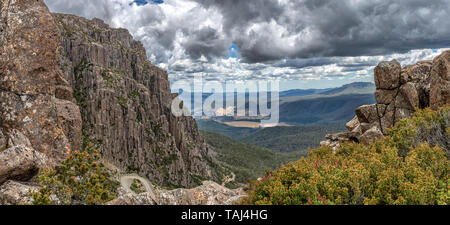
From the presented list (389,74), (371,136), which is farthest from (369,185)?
(389,74)

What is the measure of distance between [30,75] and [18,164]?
10.3 meters

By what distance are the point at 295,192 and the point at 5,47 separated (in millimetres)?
24191

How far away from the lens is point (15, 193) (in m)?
12.1

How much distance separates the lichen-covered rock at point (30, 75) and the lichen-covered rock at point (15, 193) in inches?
264

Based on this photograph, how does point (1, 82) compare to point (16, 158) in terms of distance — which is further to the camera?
point (1, 82)

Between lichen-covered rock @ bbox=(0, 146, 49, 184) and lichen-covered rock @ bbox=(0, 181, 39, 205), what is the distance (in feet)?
2.05

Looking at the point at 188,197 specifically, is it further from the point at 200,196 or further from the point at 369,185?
the point at 369,185

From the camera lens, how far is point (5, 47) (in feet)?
66.4

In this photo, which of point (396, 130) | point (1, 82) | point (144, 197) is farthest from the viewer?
point (396, 130)

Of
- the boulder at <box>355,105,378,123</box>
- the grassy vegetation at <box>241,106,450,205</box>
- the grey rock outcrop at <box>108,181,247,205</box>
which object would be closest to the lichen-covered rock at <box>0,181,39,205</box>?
the grey rock outcrop at <box>108,181,247,205</box>

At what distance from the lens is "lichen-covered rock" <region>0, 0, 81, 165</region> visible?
19.0m

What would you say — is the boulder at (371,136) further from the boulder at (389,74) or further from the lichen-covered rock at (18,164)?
the lichen-covered rock at (18,164)
